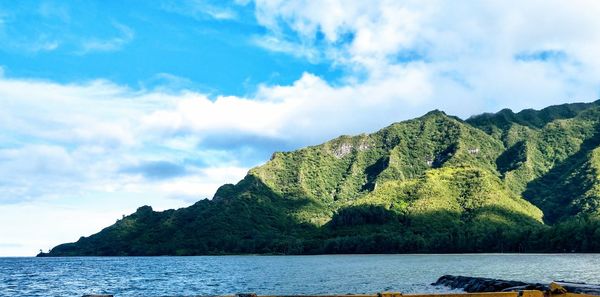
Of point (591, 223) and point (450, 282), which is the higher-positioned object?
point (591, 223)

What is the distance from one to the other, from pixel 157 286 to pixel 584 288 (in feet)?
256

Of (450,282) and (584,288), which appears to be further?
(450,282)

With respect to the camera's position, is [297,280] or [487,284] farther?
[297,280]

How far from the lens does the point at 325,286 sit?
262 feet

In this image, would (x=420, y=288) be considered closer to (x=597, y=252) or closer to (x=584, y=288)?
(x=584, y=288)

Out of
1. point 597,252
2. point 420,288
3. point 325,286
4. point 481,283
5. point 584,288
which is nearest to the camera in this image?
point 584,288

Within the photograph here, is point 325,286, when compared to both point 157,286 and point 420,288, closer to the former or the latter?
point 420,288

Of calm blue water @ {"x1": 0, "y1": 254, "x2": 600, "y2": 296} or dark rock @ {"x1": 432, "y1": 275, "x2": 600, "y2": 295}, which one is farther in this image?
calm blue water @ {"x1": 0, "y1": 254, "x2": 600, "y2": 296}

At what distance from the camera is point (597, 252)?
604ft

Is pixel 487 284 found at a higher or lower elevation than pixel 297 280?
lower

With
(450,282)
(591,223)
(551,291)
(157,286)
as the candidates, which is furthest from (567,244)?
(551,291)

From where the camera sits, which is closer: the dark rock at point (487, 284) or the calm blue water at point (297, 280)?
the dark rock at point (487, 284)

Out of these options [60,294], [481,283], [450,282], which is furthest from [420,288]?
[60,294]

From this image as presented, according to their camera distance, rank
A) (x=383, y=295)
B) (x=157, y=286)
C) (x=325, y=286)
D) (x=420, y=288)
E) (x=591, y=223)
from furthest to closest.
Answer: (x=591, y=223) < (x=157, y=286) < (x=325, y=286) < (x=420, y=288) < (x=383, y=295)
